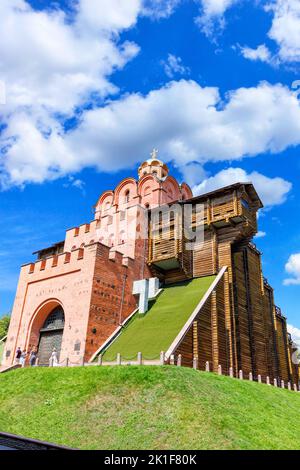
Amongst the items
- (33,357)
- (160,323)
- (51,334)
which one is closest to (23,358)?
(33,357)

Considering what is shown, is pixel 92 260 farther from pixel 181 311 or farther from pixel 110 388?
pixel 110 388

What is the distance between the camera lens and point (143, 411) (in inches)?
477

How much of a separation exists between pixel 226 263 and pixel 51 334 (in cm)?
1214

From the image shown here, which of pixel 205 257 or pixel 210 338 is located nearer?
pixel 210 338

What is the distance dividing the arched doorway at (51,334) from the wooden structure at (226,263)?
726 centimetres

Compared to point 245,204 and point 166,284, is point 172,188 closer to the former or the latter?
point 245,204

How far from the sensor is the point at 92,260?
23125 millimetres

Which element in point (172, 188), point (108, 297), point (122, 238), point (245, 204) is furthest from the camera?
point (172, 188)

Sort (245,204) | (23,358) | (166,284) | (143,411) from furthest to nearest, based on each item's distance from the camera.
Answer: (166,284) → (245,204) → (23,358) → (143,411)

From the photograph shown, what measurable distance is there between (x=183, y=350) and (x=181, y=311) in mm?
3168

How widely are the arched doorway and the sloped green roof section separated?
13.7 ft

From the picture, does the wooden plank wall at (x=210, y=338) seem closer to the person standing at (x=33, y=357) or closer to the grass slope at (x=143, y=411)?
the grass slope at (x=143, y=411)

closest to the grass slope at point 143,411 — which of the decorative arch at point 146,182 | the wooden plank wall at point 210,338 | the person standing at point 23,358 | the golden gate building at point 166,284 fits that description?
the wooden plank wall at point 210,338
